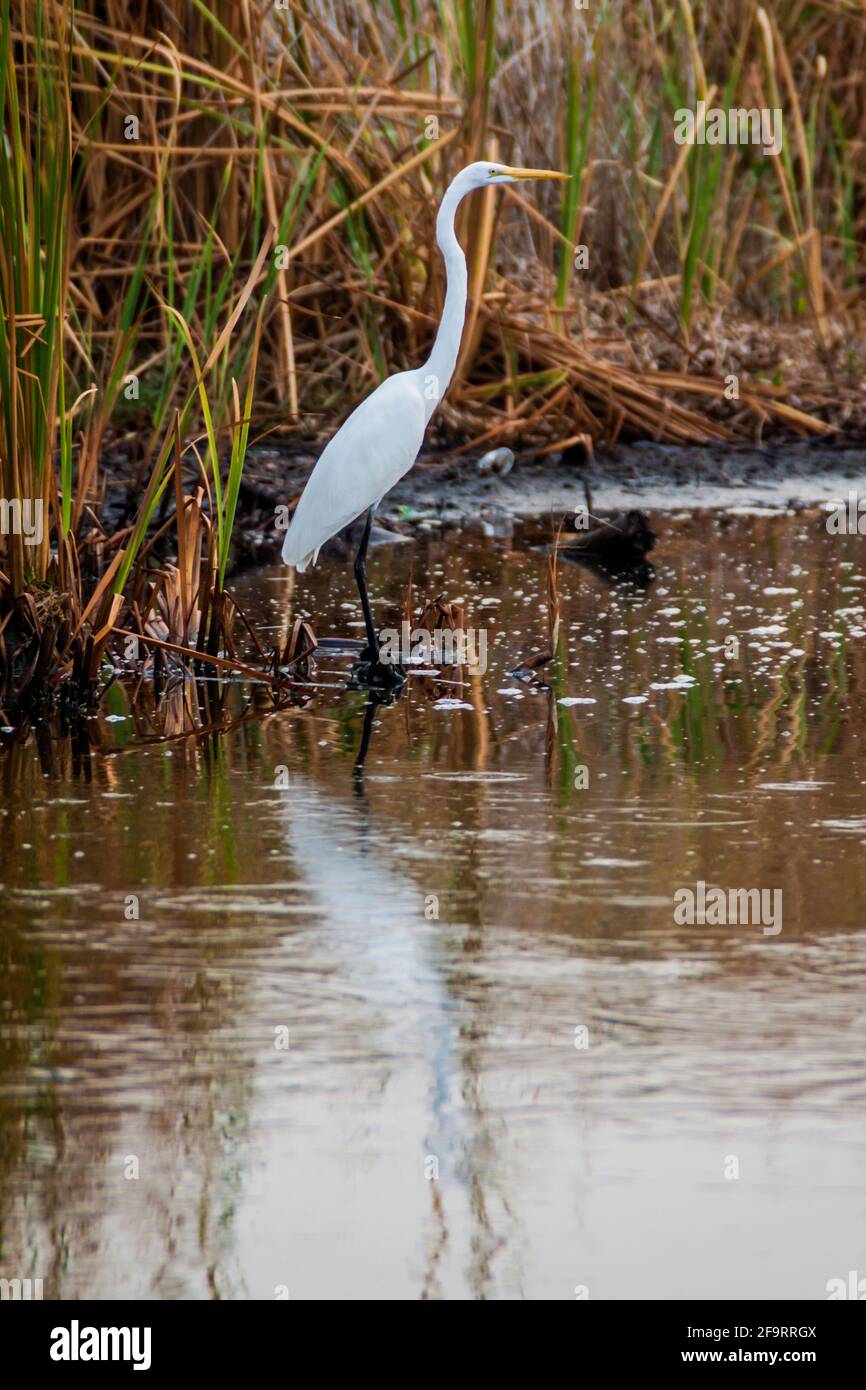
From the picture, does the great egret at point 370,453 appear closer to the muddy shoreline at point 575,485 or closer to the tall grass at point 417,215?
the tall grass at point 417,215

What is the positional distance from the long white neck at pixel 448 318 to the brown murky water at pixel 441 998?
112 cm

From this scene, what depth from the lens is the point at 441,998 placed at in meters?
3.24

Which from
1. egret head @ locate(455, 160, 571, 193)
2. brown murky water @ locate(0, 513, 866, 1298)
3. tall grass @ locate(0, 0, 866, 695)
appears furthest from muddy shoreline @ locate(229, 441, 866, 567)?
brown murky water @ locate(0, 513, 866, 1298)

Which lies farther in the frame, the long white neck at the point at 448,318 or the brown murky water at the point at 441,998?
the long white neck at the point at 448,318

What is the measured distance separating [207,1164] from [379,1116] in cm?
26

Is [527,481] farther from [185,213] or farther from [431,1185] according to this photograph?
[431,1185]

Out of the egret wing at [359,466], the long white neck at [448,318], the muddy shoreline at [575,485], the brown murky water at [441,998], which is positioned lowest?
the brown murky water at [441,998]

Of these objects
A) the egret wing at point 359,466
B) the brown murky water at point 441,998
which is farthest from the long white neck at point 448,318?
the brown murky water at point 441,998

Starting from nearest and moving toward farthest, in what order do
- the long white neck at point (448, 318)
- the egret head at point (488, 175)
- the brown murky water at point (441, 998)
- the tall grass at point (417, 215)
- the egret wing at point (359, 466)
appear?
the brown murky water at point (441, 998), the egret wing at point (359, 466), the long white neck at point (448, 318), the egret head at point (488, 175), the tall grass at point (417, 215)

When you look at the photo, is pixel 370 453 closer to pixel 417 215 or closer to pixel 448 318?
pixel 448 318

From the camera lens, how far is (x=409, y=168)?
829 centimetres

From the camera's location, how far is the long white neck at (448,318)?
612cm

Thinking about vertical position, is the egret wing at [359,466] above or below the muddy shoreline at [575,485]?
above

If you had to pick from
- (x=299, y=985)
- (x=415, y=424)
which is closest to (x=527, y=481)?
(x=415, y=424)
